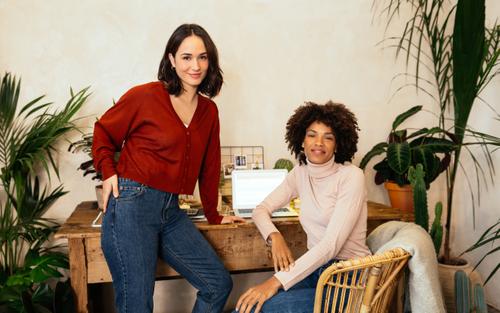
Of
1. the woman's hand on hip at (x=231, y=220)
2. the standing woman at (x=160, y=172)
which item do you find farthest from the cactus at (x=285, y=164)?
the standing woman at (x=160, y=172)

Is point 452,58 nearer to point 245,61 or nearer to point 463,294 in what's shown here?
point 245,61

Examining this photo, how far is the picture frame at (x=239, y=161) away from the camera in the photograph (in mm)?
2682

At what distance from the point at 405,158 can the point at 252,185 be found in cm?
89

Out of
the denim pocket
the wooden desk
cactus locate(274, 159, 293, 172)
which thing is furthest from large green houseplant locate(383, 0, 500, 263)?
the denim pocket

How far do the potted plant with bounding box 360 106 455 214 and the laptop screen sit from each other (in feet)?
2.21

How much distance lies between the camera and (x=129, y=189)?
1.66 meters

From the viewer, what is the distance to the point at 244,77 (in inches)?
106

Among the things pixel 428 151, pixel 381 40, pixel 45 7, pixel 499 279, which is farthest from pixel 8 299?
pixel 499 279

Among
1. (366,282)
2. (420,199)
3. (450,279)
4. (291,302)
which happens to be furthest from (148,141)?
(450,279)

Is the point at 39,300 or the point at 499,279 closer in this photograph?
the point at 39,300

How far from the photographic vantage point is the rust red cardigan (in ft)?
5.52

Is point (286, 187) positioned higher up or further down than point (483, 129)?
further down

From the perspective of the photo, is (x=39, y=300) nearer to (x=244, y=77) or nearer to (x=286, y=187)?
(x=286, y=187)

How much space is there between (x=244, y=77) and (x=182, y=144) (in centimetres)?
109
